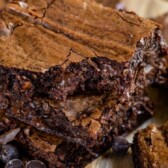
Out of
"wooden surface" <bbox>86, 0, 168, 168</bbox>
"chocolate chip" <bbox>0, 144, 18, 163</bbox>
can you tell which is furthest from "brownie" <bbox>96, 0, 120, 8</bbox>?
"chocolate chip" <bbox>0, 144, 18, 163</bbox>

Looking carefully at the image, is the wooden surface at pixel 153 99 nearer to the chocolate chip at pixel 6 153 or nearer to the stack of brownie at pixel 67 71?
the stack of brownie at pixel 67 71

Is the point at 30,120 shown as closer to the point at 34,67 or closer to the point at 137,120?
the point at 34,67

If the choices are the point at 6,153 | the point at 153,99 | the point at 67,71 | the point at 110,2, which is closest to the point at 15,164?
the point at 6,153

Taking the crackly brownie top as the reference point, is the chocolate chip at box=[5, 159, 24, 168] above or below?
below

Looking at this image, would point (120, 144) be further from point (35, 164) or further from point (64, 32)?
point (64, 32)

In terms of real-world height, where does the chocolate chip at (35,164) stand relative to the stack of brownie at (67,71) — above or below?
below

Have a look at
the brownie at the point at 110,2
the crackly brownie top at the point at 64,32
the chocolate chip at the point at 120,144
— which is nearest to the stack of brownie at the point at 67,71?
the crackly brownie top at the point at 64,32

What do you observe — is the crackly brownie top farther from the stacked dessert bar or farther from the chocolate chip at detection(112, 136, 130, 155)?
the chocolate chip at detection(112, 136, 130, 155)
